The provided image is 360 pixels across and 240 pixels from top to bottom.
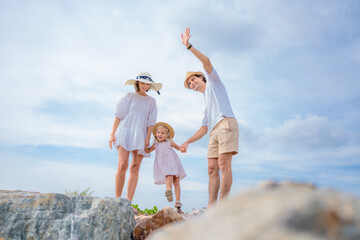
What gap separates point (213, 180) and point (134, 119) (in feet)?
8.90

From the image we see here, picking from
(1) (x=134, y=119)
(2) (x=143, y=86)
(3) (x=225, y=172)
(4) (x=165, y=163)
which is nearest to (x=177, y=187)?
(4) (x=165, y=163)

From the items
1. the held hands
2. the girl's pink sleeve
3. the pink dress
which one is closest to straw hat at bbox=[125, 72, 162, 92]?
the girl's pink sleeve

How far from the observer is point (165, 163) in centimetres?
809

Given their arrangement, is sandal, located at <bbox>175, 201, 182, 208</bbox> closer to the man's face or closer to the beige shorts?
the beige shorts

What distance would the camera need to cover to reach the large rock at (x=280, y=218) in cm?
110

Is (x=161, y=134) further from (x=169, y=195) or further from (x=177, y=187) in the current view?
(x=169, y=195)

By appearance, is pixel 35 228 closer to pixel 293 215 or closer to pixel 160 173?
pixel 160 173

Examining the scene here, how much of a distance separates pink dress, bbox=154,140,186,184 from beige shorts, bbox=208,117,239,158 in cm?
205

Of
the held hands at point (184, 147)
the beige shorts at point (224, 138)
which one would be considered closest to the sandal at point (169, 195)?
the held hands at point (184, 147)

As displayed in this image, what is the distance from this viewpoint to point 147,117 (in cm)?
816

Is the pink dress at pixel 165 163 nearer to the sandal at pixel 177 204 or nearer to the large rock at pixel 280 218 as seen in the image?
the sandal at pixel 177 204

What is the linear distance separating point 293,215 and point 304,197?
0.12 metres

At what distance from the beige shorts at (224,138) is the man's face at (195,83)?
0.94m

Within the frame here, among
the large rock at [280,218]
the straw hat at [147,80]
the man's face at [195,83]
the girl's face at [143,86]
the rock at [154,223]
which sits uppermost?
the straw hat at [147,80]
